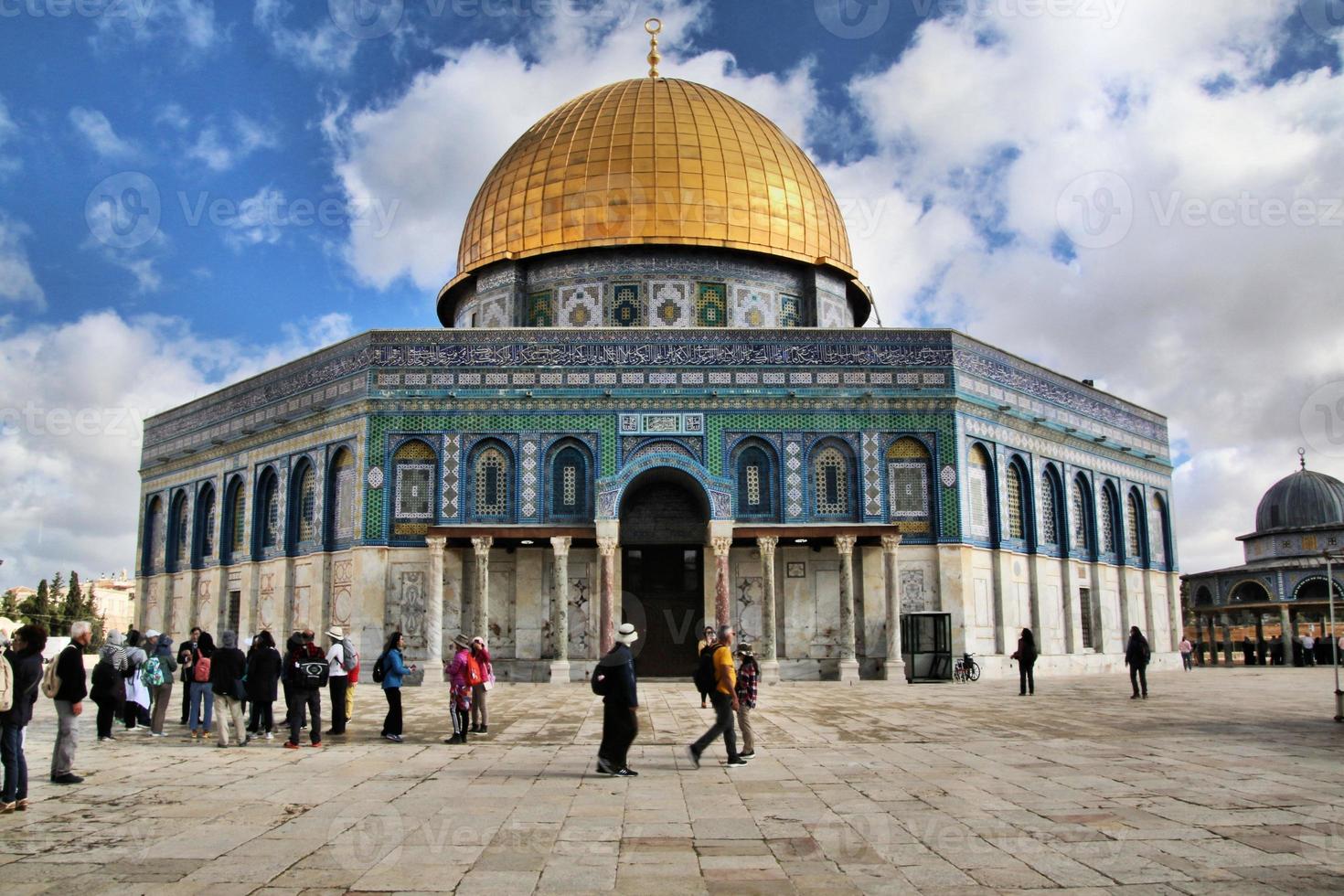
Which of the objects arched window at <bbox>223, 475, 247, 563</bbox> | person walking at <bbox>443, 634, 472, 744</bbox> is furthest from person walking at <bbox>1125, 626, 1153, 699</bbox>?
arched window at <bbox>223, 475, 247, 563</bbox>

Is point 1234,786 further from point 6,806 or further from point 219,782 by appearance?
point 6,806

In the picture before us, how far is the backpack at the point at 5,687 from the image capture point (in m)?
8.48

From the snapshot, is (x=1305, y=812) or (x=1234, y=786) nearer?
(x=1305, y=812)

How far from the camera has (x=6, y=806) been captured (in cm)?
845

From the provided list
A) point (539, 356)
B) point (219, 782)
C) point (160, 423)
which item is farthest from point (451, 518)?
point (219, 782)

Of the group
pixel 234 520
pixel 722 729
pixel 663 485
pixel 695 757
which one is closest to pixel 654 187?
pixel 663 485

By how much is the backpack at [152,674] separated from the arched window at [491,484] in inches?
476

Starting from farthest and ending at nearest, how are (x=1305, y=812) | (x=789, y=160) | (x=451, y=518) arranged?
1. (x=789, y=160)
2. (x=451, y=518)
3. (x=1305, y=812)

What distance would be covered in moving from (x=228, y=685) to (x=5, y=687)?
4.58 metres

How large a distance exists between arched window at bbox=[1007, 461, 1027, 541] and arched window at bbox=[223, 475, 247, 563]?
1941 centimetres

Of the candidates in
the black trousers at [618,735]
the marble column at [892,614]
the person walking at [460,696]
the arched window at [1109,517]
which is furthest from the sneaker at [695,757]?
the arched window at [1109,517]

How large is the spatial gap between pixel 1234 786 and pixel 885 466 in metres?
17.0

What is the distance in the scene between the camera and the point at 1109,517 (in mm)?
32188

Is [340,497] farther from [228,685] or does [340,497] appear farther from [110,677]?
[110,677]
